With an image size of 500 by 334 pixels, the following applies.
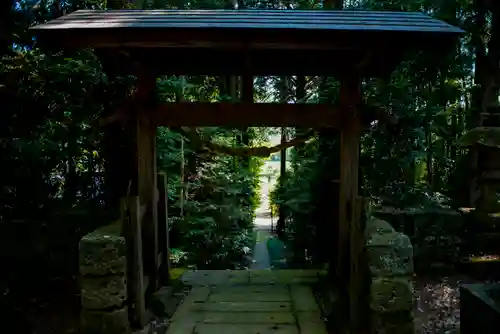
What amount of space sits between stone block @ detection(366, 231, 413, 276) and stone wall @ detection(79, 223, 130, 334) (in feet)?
7.43

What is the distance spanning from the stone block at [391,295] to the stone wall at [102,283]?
2280 mm

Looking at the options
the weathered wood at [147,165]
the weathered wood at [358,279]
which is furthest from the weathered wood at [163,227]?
the weathered wood at [358,279]

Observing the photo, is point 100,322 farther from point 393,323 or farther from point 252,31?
point 252,31

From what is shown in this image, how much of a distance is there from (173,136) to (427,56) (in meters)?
4.45

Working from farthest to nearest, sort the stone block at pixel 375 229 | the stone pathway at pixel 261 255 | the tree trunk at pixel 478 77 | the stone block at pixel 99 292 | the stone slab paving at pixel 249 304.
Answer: the stone pathway at pixel 261 255
the tree trunk at pixel 478 77
the stone slab paving at pixel 249 304
the stone block at pixel 375 229
the stone block at pixel 99 292

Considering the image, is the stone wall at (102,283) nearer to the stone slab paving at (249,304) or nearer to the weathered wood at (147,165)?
the stone slab paving at (249,304)

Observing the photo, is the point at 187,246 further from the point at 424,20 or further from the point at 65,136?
the point at 424,20

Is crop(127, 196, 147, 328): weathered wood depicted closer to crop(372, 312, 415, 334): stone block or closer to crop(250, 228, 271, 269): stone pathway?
crop(372, 312, 415, 334): stone block

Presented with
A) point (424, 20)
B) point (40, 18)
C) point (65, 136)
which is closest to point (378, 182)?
point (424, 20)

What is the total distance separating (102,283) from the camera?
13.5ft

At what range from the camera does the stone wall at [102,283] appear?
4.09 m

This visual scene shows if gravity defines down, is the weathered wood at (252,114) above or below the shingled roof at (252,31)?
below

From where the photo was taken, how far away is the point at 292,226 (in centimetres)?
880

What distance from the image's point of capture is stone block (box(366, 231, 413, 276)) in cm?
392
